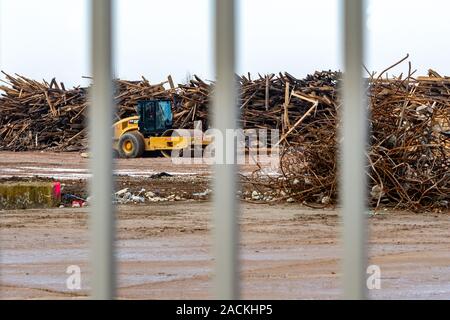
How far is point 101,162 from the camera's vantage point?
138 cm

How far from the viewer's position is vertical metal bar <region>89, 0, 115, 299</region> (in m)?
1.36

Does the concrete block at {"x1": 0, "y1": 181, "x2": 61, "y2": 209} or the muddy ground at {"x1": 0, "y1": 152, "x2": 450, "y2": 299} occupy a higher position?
the concrete block at {"x1": 0, "y1": 181, "x2": 61, "y2": 209}

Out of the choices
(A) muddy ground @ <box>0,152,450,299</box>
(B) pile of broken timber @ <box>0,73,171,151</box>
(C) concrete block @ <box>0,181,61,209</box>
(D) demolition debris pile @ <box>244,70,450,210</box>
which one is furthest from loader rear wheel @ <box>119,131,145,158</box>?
(D) demolition debris pile @ <box>244,70,450,210</box>

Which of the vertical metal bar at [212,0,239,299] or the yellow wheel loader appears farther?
the yellow wheel loader

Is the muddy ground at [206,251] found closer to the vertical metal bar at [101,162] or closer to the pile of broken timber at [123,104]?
the vertical metal bar at [101,162]

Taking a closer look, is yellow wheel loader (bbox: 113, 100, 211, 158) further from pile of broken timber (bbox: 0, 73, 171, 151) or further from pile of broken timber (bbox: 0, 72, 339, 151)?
pile of broken timber (bbox: 0, 73, 171, 151)

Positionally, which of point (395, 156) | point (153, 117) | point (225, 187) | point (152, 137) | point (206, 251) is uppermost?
point (153, 117)

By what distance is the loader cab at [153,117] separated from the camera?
2417 centimetres

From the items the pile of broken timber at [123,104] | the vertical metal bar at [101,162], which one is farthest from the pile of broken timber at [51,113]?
the vertical metal bar at [101,162]

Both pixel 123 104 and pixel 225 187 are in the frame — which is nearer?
pixel 225 187

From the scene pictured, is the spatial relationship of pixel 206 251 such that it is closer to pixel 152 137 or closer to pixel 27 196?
pixel 27 196

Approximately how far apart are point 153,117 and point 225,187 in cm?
2296

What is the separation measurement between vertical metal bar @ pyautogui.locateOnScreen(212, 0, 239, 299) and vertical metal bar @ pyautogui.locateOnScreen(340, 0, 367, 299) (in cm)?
16

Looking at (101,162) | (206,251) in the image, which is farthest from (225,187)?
(206,251)
